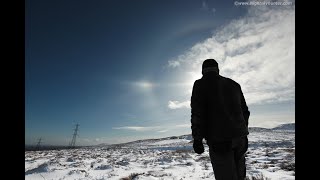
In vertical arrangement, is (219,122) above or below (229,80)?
below

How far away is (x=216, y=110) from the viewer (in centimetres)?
371

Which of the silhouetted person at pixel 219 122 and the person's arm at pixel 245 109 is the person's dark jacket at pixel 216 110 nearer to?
the silhouetted person at pixel 219 122

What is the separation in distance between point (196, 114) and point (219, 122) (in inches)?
12.9

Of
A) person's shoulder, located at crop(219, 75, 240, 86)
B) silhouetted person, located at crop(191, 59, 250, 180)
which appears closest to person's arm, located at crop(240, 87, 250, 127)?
silhouetted person, located at crop(191, 59, 250, 180)

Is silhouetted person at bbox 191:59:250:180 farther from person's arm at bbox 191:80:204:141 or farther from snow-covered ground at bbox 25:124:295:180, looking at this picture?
snow-covered ground at bbox 25:124:295:180

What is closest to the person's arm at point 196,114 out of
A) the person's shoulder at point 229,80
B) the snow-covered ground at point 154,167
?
the person's shoulder at point 229,80

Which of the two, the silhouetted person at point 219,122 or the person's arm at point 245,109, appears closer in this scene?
the silhouetted person at point 219,122

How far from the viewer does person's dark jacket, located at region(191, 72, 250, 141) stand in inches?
142

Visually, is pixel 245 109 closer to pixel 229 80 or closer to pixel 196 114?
pixel 229 80

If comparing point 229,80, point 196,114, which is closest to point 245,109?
point 229,80

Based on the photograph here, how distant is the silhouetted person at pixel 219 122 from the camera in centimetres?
351

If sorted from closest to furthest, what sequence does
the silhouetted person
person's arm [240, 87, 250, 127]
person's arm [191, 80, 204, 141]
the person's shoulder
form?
the silhouetted person, person's arm [191, 80, 204, 141], the person's shoulder, person's arm [240, 87, 250, 127]
